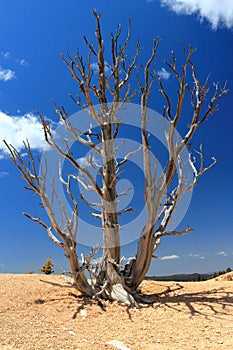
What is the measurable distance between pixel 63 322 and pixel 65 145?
4045mm

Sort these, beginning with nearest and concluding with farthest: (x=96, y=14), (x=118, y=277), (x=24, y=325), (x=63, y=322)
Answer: (x=24, y=325)
(x=63, y=322)
(x=118, y=277)
(x=96, y=14)

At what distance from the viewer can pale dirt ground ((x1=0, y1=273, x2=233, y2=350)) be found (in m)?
4.52

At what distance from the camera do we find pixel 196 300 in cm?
693

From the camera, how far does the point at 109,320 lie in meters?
5.87

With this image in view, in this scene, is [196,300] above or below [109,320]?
above

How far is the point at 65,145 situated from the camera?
809cm

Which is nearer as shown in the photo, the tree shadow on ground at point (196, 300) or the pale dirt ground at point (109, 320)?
the pale dirt ground at point (109, 320)

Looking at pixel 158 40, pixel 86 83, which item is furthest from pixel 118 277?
pixel 158 40

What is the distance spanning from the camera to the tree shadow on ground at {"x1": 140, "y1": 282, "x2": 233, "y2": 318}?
20.3 ft

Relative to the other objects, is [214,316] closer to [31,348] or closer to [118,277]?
[118,277]

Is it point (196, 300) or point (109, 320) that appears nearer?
point (109, 320)

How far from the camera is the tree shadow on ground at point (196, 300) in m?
6.20

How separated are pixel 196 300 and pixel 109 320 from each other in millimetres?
2073

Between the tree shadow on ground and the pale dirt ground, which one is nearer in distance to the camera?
the pale dirt ground
